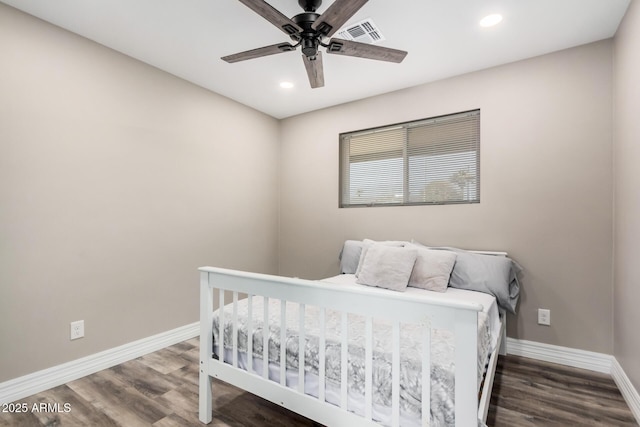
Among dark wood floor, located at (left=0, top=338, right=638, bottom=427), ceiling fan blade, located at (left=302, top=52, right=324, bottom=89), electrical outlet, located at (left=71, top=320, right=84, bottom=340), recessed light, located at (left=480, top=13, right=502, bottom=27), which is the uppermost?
recessed light, located at (left=480, top=13, right=502, bottom=27)

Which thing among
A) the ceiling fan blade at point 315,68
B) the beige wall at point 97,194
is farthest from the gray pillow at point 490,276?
the beige wall at point 97,194

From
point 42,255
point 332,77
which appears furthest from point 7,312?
point 332,77

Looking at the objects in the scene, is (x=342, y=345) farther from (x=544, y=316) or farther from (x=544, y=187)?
(x=544, y=187)

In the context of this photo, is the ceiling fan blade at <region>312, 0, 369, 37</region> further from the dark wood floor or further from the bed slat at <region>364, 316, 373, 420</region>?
the dark wood floor

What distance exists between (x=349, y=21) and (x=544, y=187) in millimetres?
2029

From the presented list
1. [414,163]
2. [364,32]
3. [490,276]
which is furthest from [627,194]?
[364,32]

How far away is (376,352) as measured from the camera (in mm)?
1333

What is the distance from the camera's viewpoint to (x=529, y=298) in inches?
101

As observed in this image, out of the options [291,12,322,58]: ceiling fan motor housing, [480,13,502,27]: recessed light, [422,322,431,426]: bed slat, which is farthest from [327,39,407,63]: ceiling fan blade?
[422,322,431,426]: bed slat

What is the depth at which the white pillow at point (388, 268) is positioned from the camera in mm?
2424

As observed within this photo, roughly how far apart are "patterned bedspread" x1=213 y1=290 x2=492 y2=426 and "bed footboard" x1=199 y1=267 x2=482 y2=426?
0.03m

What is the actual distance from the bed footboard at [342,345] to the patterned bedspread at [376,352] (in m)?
0.03

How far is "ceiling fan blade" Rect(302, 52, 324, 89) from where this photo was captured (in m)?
1.95

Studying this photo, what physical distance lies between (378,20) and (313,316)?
6.53ft
